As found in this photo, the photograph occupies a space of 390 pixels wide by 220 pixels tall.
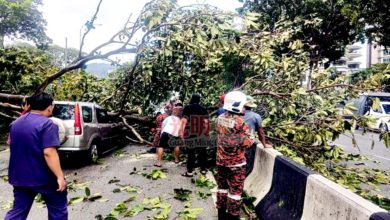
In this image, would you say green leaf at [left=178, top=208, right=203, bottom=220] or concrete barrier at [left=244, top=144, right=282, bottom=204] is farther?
concrete barrier at [left=244, top=144, right=282, bottom=204]

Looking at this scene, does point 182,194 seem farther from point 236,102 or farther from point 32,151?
point 32,151

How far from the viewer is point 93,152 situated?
9.74 meters

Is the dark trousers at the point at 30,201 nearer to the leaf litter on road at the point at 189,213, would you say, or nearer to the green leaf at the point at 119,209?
the green leaf at the point at 119,209

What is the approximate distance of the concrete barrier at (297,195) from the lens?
9.63 ft

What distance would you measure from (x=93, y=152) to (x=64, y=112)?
146 cm

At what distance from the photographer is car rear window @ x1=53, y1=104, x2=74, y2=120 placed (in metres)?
8.89

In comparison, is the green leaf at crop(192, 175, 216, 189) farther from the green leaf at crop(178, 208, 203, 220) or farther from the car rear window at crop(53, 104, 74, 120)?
the car rear window at crop(53, 104, 74, 120)

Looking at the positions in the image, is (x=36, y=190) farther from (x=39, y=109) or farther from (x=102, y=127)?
(x=102, y=127)

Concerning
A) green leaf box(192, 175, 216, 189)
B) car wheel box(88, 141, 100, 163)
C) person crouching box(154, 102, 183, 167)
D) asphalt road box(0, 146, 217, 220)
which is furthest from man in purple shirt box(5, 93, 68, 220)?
car wheel box(88, 141, 100, 163)

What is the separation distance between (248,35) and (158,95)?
3940 mm

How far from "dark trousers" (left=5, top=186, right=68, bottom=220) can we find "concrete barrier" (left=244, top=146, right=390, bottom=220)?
2.54m

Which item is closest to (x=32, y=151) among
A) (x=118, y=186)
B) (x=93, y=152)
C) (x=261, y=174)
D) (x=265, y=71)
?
(x=261, y=174)

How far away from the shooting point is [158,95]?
11.9 meters

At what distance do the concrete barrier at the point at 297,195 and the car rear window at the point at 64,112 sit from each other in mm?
5009
